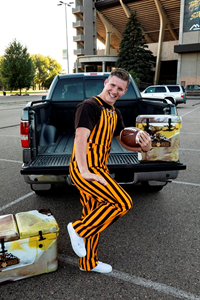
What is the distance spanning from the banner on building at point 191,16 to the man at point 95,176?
162 feet

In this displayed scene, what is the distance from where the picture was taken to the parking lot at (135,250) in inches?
92.7

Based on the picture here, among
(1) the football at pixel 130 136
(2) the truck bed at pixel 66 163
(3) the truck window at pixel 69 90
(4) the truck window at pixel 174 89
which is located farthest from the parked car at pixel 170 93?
(1) the football at pixel 130 136

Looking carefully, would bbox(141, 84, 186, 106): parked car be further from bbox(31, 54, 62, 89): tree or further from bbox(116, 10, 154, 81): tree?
bbox(31, 54, 62, 89): tree

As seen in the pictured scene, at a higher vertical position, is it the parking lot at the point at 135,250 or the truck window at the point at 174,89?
the truck window at the point at 174,89

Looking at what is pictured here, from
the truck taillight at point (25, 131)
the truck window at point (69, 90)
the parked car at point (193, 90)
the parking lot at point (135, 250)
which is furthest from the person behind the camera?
the parked car at point (193, 90)

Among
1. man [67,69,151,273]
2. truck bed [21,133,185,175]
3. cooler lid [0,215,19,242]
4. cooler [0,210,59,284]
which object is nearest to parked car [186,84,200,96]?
truck bed [21,133,185,175]

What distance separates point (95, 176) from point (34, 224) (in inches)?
34.4

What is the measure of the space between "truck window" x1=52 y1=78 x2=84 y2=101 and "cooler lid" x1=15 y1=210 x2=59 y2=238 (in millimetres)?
3311

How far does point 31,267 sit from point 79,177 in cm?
100

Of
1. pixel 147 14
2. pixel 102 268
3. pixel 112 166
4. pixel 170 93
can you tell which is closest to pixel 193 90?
pixel 170 93

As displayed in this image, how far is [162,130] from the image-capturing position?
3297 mm

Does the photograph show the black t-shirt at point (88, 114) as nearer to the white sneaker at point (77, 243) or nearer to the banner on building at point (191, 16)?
the white sneaker at point (77, 243)

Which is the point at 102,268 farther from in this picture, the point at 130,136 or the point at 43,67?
the point at 43,67

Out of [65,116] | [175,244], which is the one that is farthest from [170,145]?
[65,116]
